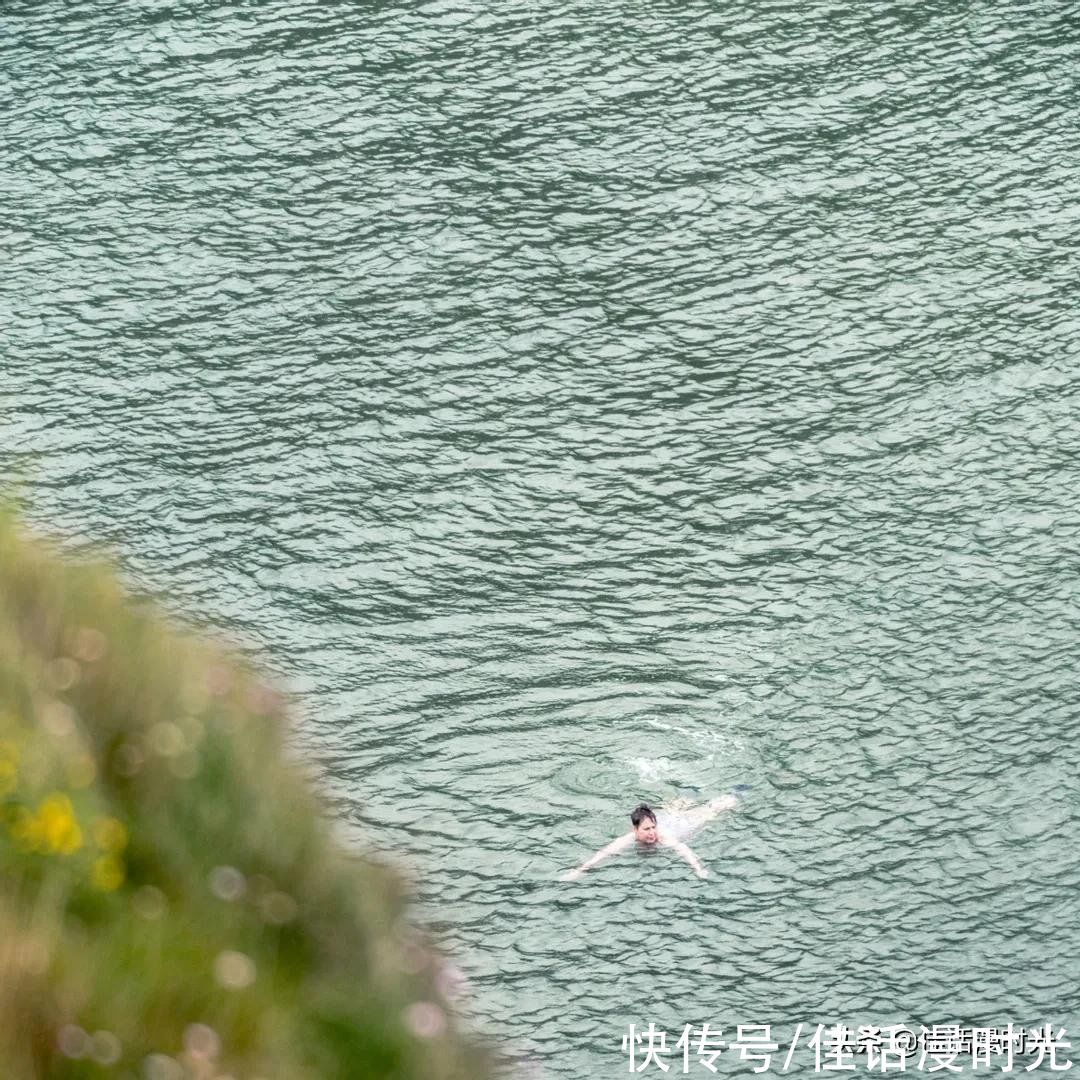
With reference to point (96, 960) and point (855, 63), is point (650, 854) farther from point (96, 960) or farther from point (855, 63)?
point (855, 63)

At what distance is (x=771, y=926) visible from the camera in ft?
89.9

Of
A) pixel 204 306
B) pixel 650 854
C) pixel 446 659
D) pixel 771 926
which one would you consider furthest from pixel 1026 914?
pixel 204 306

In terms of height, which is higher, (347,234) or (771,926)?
(347,234)

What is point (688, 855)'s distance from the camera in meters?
28.8

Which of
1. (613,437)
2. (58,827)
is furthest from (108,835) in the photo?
(613,437)

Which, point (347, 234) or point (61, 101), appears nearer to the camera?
point (347, 234)

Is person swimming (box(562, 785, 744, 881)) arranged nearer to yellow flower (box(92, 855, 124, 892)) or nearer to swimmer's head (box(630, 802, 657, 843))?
swimmer's head (box(630, 802, 657, 843))

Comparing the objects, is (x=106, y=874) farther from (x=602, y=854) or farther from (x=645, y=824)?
(x=602, y=854)

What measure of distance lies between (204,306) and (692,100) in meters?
16.1

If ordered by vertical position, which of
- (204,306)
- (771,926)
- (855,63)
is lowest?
(771,926)

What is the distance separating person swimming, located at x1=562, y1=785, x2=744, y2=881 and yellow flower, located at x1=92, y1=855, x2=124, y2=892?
1808cm

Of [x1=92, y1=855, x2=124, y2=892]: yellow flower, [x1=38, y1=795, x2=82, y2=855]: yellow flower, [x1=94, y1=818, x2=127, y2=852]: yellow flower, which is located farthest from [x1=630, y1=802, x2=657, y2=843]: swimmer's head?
[x1=38, y1=795, x2=82, y2=855]: yellow flower

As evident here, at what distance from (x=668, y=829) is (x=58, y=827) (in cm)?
1993

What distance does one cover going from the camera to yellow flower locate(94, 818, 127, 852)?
10766mm
